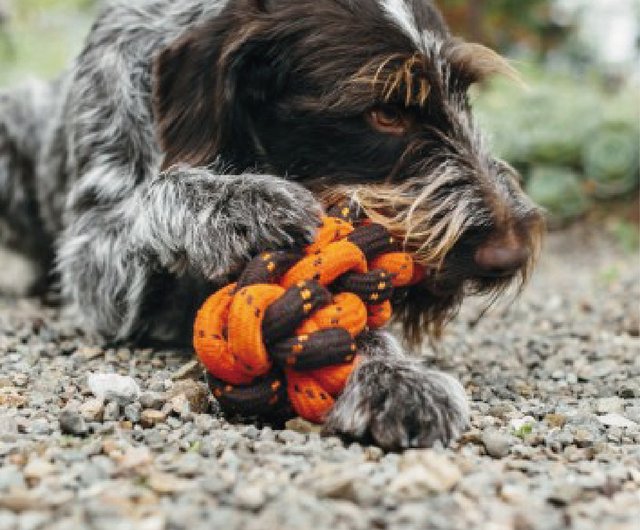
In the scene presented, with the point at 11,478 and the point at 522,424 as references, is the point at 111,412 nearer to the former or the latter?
the point at 11,478

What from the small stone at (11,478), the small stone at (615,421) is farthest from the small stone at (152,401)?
the small stone at (615,421)

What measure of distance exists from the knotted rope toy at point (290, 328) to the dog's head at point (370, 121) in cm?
34

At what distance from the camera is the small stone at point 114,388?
2992mm

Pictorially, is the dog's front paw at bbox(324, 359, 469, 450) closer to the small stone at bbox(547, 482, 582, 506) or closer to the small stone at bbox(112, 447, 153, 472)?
the small stone at bbox(547, 482, 582, 506)

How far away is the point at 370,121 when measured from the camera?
342 cm

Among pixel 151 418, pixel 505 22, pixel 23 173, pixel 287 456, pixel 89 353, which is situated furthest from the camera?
pixel 505 22

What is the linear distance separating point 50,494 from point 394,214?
1.60 metres

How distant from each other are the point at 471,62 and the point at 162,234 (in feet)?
4.20

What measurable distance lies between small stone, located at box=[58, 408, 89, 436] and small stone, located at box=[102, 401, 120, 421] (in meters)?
0.17

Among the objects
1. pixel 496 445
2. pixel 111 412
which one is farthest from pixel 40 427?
pixel 496 445

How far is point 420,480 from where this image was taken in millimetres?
2225

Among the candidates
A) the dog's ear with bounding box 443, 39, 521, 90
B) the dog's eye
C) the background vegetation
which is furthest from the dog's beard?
the background vegetation

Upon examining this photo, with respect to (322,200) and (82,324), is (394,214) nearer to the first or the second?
(322,200)

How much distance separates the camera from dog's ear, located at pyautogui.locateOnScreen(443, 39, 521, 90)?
140 inches
